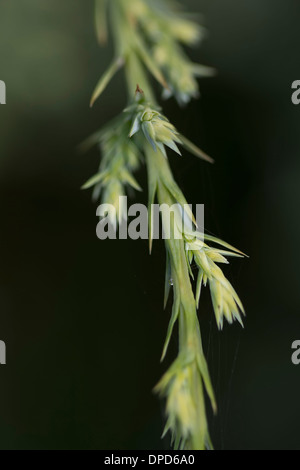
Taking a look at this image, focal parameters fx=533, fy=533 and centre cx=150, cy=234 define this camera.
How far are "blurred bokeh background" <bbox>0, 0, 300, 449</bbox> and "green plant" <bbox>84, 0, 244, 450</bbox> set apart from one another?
0.50 m

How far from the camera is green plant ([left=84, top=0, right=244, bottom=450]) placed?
2.55 ft

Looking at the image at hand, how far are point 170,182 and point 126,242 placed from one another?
84 cm

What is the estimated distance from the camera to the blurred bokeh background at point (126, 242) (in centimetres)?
167

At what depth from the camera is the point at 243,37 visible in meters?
1.72

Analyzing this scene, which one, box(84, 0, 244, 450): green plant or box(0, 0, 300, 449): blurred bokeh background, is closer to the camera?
box(84, 0, 244, 450): green plant

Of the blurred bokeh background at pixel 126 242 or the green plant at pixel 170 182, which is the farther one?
the blurred bokeh background at pixel 126 242

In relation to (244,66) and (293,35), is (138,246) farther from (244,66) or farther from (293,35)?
(293,35)

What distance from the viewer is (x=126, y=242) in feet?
5.57

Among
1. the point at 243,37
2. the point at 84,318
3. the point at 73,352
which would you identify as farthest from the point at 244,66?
the point at 73,352

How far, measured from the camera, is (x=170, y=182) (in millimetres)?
870

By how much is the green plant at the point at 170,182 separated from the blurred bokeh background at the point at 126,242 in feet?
1.65

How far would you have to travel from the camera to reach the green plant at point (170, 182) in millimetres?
777

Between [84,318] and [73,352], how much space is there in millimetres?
114

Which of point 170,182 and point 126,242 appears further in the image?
point 126,242
